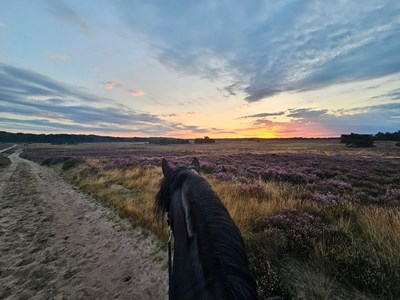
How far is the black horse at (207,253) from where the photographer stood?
3.80 feet

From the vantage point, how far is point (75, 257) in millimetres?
5742

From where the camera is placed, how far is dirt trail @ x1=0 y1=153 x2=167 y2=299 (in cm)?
444

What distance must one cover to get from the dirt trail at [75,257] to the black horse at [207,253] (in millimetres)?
3232

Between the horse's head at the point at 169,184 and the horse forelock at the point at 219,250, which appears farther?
the horse's head at the point at 169,184

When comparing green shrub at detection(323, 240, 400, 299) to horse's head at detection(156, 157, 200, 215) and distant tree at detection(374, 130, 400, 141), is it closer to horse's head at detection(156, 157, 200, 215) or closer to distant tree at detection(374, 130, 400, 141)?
horse's head at detection(156, 157, 200, 215)

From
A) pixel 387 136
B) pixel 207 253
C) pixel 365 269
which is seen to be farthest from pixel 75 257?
pixel 387 136

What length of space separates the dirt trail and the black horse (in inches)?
127

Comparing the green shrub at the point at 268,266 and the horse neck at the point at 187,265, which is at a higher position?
the horse neck at the point at 187,265

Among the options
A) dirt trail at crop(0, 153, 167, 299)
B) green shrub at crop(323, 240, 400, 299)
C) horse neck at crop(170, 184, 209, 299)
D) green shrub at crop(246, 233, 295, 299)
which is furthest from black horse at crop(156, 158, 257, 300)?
dirt trail at crop(0, 153, 167, 299)

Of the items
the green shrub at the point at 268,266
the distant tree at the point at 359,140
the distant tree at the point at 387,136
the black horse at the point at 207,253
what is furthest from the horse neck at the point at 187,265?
the distant tree at the point at 387,136

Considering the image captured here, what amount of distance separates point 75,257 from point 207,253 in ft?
18.8

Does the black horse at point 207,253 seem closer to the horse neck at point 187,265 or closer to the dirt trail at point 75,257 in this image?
the horse neck at point 187,265

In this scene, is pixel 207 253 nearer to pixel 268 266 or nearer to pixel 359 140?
pixel 268 266

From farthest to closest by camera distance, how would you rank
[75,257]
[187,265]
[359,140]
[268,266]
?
[359,140]
[75,257]
[268,266]
[187,265]
